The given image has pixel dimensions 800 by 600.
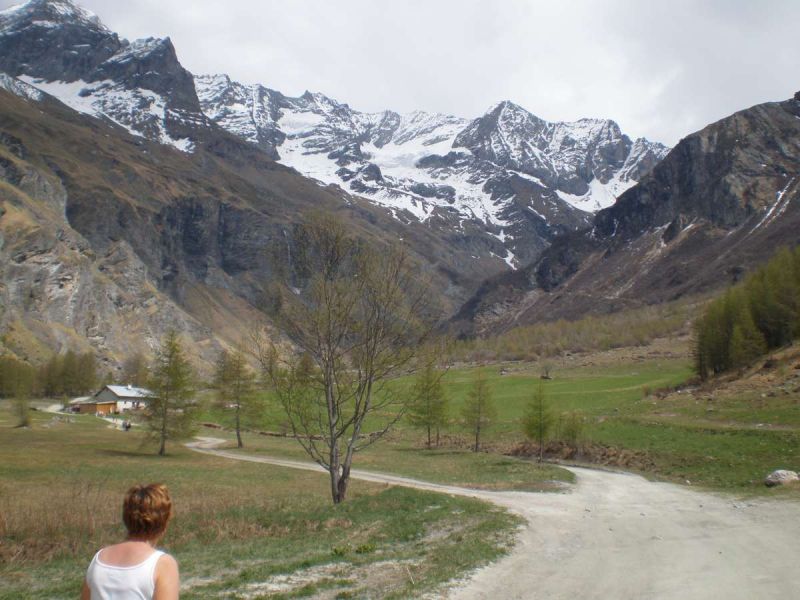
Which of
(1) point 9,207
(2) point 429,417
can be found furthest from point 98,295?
(2) point 429,417

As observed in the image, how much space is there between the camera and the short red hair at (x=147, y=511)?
419 centimetres

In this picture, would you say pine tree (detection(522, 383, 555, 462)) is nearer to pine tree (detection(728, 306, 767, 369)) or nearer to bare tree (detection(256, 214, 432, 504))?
pine tree (detection(728, 306, 767, 369))

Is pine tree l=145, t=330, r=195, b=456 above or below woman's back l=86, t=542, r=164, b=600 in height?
below

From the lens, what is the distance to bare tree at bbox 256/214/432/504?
17.0m

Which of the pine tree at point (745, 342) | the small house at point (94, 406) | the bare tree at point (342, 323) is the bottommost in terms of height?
the small house at point (94, 406)

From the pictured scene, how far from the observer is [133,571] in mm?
3920

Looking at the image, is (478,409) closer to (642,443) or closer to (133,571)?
(642,443)

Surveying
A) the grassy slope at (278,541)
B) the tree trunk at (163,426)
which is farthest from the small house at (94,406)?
the grassy slope at (278,541)

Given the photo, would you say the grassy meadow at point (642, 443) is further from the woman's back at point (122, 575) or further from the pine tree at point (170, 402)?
the woman's back at point (122, 575)

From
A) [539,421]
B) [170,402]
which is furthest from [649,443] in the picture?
[170,402]

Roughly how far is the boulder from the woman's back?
2191 centimetres

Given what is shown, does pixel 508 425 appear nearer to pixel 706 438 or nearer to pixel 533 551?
pixel 706 438

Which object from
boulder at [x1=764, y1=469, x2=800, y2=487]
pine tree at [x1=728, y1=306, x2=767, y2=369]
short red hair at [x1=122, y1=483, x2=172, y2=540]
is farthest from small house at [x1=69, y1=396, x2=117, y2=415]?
short red hair at [x1=122, y1=483, x2=172, y2=540]

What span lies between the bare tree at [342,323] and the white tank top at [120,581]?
12.9m
